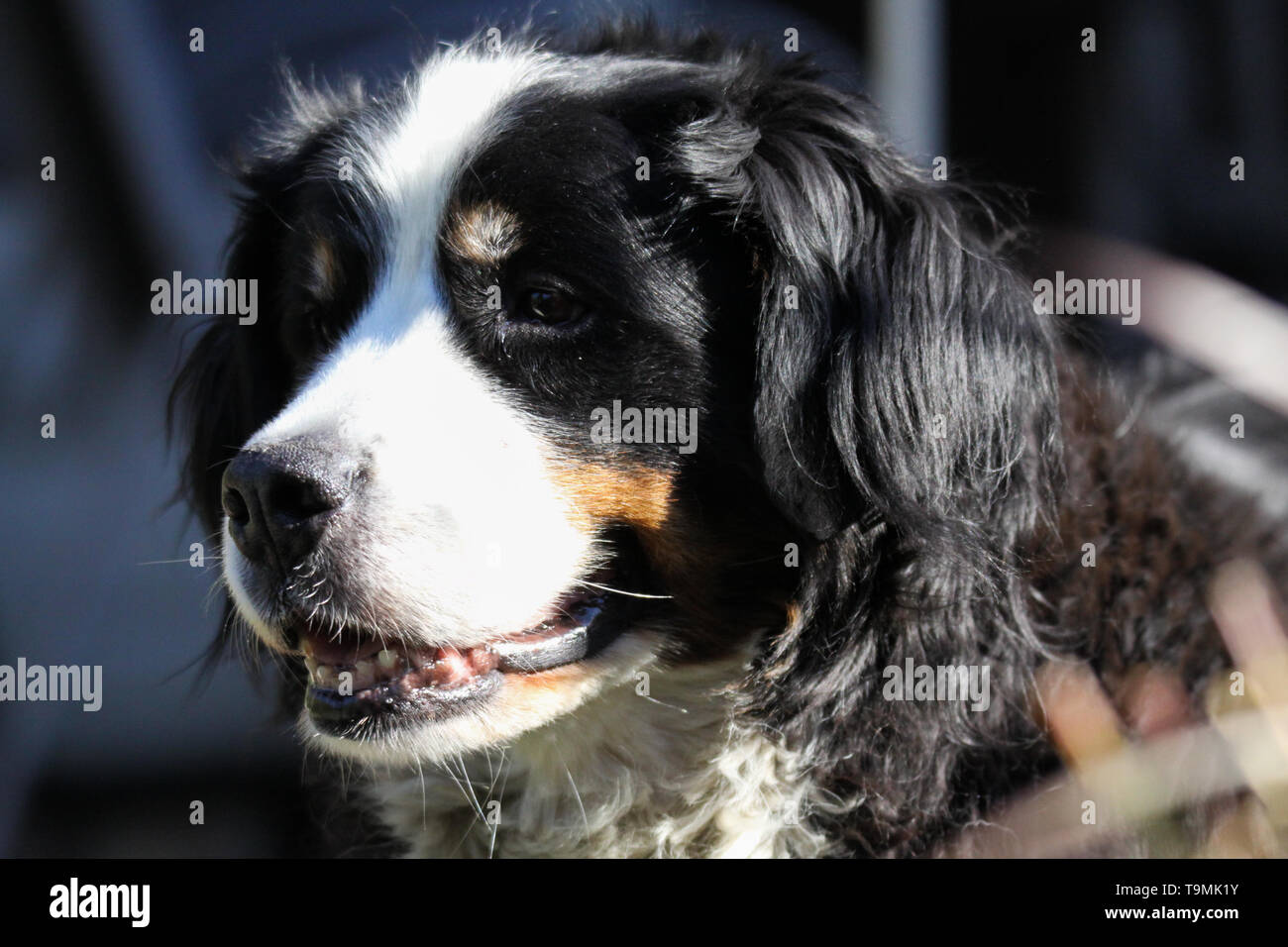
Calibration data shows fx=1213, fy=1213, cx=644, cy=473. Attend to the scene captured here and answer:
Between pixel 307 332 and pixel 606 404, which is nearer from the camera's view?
pixel 606 404

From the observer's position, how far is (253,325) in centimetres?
270

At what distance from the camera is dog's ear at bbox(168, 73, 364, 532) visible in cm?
267

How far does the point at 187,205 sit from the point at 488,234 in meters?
2.20

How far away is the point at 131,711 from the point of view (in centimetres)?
339

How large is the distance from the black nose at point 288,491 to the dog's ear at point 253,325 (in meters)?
0.70

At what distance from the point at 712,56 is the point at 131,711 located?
2.36 m
